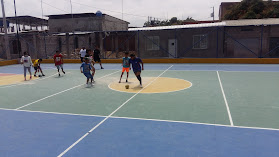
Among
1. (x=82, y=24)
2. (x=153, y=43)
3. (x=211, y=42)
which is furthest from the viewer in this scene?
(x=82, y=24)

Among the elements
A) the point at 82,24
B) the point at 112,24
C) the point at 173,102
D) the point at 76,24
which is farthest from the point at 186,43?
the point at 173,102

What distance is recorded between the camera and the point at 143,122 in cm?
610

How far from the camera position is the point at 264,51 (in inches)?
938

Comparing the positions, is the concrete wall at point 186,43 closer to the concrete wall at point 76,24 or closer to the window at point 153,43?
the window at point 153,43

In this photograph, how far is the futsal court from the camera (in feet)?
15.1

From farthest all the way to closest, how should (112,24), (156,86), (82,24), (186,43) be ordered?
(112,24) → (82,24) → (186,43) → (156,86)

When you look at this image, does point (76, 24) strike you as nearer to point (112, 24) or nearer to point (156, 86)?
point (112, 24)

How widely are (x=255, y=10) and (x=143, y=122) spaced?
128 ft

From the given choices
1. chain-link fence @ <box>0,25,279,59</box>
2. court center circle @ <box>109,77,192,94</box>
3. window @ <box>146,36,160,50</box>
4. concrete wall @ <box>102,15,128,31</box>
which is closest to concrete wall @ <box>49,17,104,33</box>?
concrete wall @ <box>102,15,128,31</box>

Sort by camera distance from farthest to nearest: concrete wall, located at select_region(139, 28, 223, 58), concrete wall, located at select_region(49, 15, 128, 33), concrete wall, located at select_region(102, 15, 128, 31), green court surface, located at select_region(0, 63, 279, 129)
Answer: concrete wall, located at select_region(102, 15, 128, 31) < concrete wall, located at select_region(49, 15, 128, 33) < concrete wall, located at select_region(139, 28, 223, 58) < green court surface, located at select_region(0, 63, 279, 129)

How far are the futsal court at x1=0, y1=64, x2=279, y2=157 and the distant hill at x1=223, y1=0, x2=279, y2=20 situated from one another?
1240 inches

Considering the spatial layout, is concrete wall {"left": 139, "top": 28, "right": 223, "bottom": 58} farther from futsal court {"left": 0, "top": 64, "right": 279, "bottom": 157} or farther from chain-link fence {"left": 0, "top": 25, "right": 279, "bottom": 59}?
futsal court {"left": 0, "top": 64, "right": 279, "bottom": 157}

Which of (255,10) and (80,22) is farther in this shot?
(255,10)

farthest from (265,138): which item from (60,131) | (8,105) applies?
(8,105)
